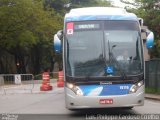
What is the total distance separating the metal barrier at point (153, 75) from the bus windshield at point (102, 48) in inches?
385

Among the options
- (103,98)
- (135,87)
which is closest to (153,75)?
(135,87)

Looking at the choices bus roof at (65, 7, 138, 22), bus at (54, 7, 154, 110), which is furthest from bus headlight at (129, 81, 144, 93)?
bus roof at (65, 7, 138, 22)

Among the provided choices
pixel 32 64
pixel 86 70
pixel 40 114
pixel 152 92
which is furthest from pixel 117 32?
pixel 32 64

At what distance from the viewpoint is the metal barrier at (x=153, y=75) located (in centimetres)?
2539

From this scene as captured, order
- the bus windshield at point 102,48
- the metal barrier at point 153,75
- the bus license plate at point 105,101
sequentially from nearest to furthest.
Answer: the bus license plate at point 105,101 < the bus windshield at point 102,48 < the metal barrier at point 153,75

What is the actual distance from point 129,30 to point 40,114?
14.4ft

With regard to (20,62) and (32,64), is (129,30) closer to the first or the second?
(20,62)

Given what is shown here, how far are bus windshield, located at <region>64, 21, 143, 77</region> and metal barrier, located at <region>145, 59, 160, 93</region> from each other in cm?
977

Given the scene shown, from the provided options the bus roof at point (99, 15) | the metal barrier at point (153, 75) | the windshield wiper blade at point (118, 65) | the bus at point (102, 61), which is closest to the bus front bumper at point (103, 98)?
the bus at point (102, 61)

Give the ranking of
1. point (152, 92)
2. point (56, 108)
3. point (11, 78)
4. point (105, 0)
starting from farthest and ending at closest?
1. point (105, 0)
2. point (11, 78)
3. point (152, 92)
4. point (56, 108)

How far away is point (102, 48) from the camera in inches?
605

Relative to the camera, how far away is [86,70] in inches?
596

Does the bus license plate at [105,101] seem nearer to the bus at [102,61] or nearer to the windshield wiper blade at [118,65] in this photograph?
the bus at [102,61]

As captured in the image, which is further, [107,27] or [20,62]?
[20,62]
